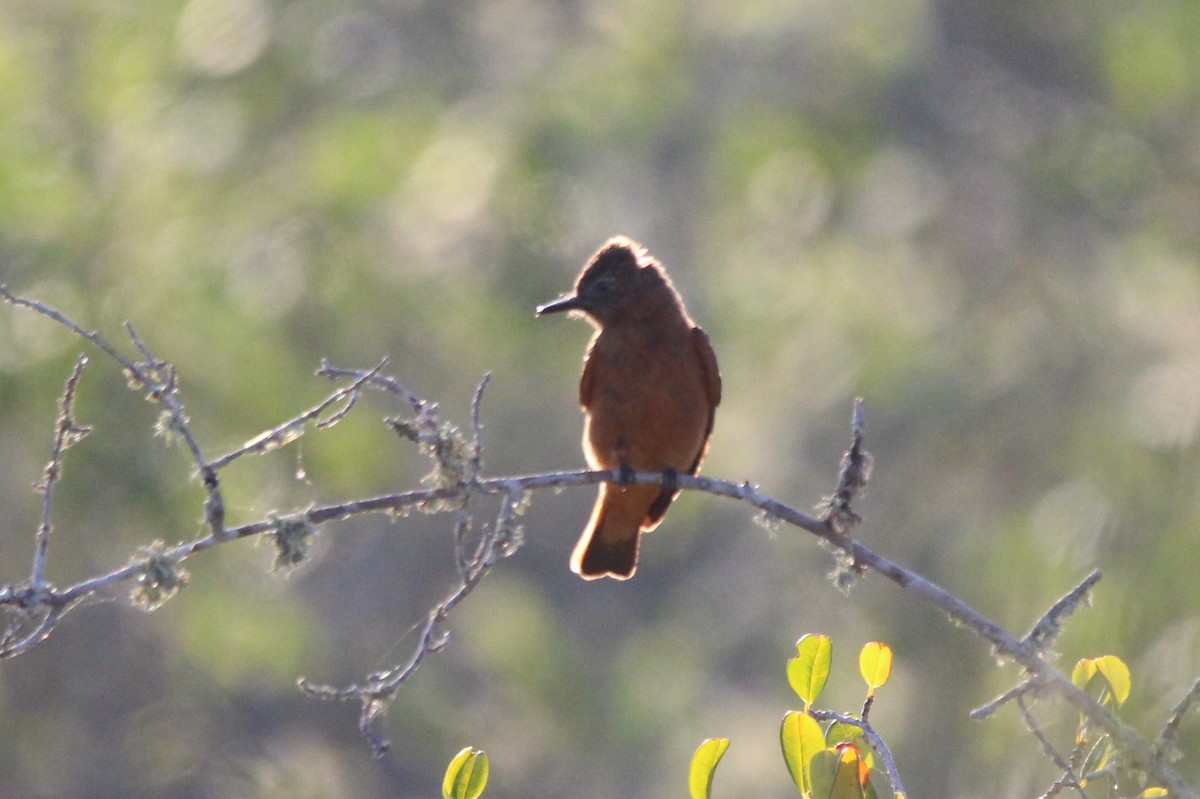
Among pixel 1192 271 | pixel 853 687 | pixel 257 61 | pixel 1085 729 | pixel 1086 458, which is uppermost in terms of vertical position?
pixel 257 61

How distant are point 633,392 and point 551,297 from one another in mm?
7083

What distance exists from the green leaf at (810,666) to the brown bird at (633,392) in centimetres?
207

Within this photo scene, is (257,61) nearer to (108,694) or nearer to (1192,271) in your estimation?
(108,694)

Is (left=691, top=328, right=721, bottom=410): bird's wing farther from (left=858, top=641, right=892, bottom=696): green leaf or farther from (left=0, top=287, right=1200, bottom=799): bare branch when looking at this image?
(left=858, top=641, right=892, bottom=696): green leaf

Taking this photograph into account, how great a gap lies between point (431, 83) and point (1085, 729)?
10882mm

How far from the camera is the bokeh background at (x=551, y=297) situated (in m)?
10.4

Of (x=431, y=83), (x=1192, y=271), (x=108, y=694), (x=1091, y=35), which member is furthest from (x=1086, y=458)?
(x=108, y=694)

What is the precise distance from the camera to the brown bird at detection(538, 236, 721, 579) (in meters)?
5.23

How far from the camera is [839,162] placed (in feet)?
43.4

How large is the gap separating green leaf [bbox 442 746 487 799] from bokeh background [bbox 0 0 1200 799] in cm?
583

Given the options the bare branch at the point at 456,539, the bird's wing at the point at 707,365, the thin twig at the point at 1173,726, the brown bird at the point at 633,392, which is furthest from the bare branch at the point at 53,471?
the bird's wing at the point at 707,365

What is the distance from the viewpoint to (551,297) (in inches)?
482

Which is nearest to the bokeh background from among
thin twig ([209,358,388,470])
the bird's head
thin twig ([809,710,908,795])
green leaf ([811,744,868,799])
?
the bird's head

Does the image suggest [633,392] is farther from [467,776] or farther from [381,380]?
[467,776]
